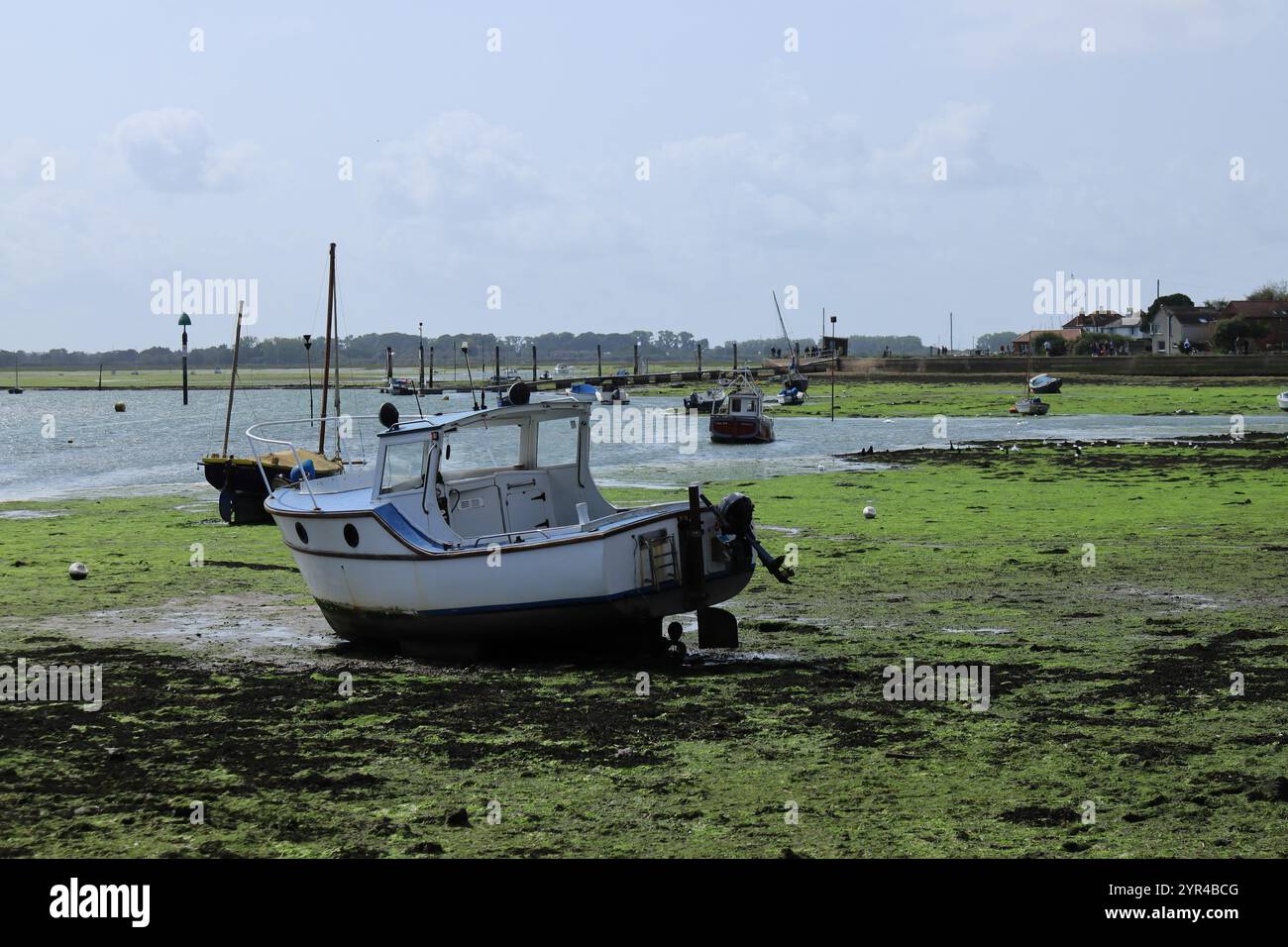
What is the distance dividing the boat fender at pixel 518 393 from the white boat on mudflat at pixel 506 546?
140mm

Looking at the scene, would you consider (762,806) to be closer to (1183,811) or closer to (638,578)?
(1183,811)

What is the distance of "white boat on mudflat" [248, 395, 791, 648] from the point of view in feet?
52.2

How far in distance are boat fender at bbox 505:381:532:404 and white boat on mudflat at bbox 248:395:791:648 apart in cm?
14

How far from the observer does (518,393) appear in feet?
58.1

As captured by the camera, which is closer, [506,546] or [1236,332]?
[506,546]

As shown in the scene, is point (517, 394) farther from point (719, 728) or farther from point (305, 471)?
point (719, 728)

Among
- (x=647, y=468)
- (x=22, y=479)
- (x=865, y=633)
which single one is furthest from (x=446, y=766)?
(x=22, y=479)

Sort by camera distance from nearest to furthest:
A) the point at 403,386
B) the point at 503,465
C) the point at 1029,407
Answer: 1. the point at 503,465
2. the point at 1029,407
3. the point at 403,386

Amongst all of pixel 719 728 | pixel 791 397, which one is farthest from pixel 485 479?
pixel 791 397

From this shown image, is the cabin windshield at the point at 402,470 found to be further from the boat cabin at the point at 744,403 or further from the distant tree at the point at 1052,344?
the distant tree at the point at 1052,344

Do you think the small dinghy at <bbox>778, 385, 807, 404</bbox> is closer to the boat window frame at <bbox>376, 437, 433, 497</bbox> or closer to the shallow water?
the shallow water

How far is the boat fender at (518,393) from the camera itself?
17.7m

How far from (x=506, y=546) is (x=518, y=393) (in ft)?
8.21

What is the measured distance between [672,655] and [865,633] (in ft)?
8.22
